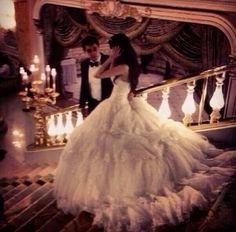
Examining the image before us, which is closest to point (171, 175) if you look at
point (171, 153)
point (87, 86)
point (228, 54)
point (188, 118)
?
point (171, 153)

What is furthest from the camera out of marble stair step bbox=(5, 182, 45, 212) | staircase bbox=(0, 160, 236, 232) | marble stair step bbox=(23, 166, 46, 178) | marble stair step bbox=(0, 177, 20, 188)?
marble stair step bbox=(23, 166, 46, 178)

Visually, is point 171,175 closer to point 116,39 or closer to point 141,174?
point 141,174

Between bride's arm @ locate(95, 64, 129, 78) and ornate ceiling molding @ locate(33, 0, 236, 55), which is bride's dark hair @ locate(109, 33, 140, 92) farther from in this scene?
ornate ceiling molding @ locate(33, 0, 236, 55)

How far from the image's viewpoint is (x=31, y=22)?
30.7 ft

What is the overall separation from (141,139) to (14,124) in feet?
16.3

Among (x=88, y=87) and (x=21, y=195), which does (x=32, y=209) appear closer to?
(x=21, y=195)

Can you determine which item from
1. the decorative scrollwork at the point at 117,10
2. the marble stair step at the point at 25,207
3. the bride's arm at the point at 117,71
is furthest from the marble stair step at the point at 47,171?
the decorative scrollwork at the point at 117,10

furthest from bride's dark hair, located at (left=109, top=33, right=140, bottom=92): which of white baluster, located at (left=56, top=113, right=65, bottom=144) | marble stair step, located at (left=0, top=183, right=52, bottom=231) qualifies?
white baluster, located at (left=56, top=113, right=65, bottom=144)

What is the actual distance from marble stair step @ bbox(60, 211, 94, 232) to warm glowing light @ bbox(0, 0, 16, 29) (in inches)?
320

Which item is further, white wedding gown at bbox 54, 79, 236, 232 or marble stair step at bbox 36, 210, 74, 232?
marble stair step at bbox 36, 210, 74, 232

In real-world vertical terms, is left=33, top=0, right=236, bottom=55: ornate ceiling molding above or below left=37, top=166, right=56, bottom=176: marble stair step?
above

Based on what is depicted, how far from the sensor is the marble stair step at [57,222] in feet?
12.7

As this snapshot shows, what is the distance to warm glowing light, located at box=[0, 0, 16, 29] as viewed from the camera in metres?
10.8

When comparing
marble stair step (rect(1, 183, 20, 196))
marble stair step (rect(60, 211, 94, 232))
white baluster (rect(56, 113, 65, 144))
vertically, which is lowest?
marble stair step (rect(1, 183, 20, 196))
